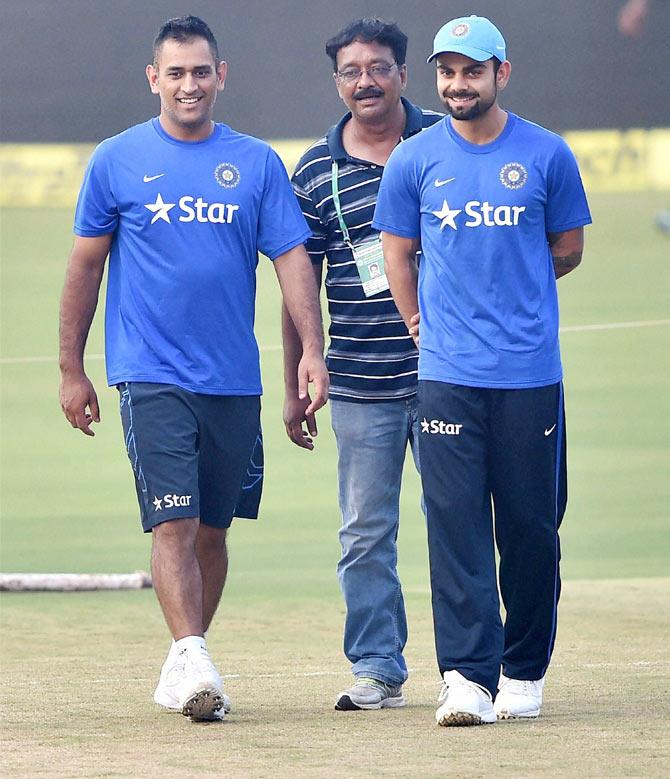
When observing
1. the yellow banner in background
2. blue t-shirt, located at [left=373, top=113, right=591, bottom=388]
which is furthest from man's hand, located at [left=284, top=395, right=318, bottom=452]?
the yellow banner in background

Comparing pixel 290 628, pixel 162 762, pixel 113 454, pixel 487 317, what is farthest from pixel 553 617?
pixel 113 454

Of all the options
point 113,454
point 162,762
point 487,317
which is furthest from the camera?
point 113,454

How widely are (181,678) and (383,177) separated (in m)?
1.32

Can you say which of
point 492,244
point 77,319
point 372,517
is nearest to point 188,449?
point 77,319

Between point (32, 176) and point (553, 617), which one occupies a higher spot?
point (32, 176)

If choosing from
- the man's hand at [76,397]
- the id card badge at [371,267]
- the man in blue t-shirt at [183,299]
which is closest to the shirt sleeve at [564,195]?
the id card badge at [371,267]

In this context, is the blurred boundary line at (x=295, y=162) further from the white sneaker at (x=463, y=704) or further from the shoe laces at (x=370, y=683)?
the white sneaker at (x=463, y=704)

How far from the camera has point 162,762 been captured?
421 centimetres

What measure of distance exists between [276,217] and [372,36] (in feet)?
1.96

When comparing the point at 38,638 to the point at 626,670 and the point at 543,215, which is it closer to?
the point at 626,670

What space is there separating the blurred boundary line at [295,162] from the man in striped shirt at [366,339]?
11.7 ft

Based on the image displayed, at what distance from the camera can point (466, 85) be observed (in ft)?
15.5

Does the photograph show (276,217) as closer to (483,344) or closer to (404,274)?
(404,274)

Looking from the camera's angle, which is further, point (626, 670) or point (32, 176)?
point (32, 176)
